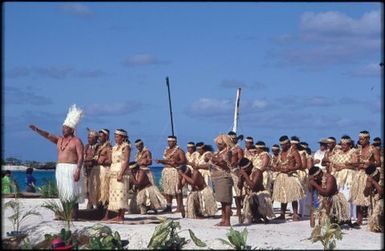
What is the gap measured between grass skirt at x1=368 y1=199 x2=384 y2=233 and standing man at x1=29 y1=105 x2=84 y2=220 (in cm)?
436

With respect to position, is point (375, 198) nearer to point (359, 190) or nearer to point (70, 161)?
point (359, 190)

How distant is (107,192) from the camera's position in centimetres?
1307

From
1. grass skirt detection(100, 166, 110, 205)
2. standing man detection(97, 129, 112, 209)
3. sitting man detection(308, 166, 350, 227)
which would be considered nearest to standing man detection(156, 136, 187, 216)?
standing man detection(97, 129, 112, 209)

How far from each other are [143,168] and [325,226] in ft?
15.9

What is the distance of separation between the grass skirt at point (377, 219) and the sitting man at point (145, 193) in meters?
4.05

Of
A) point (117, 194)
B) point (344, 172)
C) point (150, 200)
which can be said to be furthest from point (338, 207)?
point (150, 200)

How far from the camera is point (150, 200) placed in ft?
47.9

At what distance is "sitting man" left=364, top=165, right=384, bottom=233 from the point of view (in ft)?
39.1

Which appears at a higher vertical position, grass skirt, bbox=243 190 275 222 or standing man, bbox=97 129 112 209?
standing man, bbox=97 129 112 209

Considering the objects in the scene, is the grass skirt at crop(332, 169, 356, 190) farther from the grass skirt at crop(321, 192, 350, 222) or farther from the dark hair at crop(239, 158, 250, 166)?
the dark hair at crop(239, 158, 250, 166)

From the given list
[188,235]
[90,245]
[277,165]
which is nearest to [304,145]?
[277,165]

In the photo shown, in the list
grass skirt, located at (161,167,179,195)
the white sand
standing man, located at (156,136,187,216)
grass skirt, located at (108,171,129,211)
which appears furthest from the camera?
grass skirt, located at (161,167,179,195)

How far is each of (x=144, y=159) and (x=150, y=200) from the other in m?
0.92

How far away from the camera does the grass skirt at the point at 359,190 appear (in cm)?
1288
